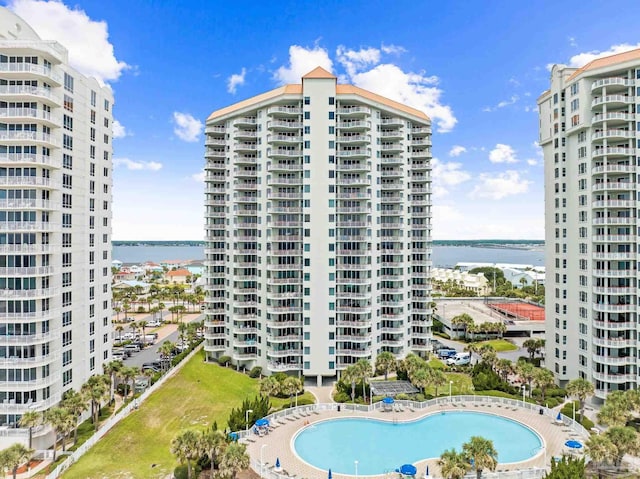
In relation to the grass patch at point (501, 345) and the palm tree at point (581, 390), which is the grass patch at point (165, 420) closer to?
the palm tree at point (581, 390)

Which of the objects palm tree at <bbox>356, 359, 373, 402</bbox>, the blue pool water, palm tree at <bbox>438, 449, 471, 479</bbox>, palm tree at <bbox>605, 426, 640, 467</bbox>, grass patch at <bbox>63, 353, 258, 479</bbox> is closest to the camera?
palm tree at <bbox>438, 449, 471, 479</bbox>

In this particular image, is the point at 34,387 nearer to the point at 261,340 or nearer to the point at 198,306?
the point at 261,340

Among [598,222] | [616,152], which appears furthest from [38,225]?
[616,152]

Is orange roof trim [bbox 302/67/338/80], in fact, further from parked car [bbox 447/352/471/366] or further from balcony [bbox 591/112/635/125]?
parked car [bbox 447/352/471/366]

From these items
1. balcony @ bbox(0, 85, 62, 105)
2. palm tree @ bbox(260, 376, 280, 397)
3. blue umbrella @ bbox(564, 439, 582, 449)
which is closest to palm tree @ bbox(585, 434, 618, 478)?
blue umbrella @ bbox(564, 439, 582, 449)

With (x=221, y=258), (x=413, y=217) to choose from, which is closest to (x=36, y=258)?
(x=221, y=258)

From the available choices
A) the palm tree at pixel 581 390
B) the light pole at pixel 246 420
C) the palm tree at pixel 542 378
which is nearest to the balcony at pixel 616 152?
the palm tree at pixel 581 390
